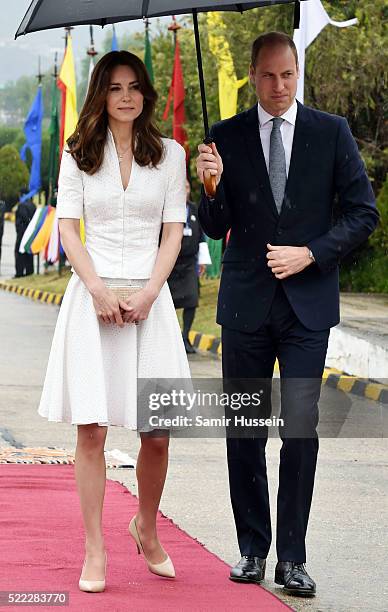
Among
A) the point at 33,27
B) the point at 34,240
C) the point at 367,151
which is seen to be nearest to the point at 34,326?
the point at 367,151

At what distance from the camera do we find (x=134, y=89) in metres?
5.56

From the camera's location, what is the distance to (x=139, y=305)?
214 inches

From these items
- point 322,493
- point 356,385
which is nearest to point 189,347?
point 356,385

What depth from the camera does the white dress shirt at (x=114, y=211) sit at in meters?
5.52

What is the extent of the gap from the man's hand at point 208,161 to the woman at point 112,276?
0.16m

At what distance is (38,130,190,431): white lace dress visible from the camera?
546cm

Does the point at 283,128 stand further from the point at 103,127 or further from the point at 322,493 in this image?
the point at 322,493

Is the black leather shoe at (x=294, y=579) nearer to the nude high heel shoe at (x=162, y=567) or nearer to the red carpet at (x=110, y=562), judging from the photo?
the red carpet at (x=110, y=562)

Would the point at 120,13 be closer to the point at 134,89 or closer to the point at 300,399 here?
the point at 134,89

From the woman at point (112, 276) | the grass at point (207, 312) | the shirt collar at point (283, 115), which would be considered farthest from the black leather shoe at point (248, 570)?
the grass at point (207, 312)

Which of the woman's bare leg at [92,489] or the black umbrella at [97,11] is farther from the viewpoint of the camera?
the black umbrella at [97,11]

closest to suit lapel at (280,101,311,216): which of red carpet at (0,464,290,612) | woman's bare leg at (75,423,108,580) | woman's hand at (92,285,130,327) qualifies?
woman's hand at (92,285,130,327)

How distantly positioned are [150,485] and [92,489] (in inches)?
11.3

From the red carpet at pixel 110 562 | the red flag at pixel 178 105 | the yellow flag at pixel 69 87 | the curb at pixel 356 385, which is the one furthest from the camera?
the yellow flag at pixel 69 87
